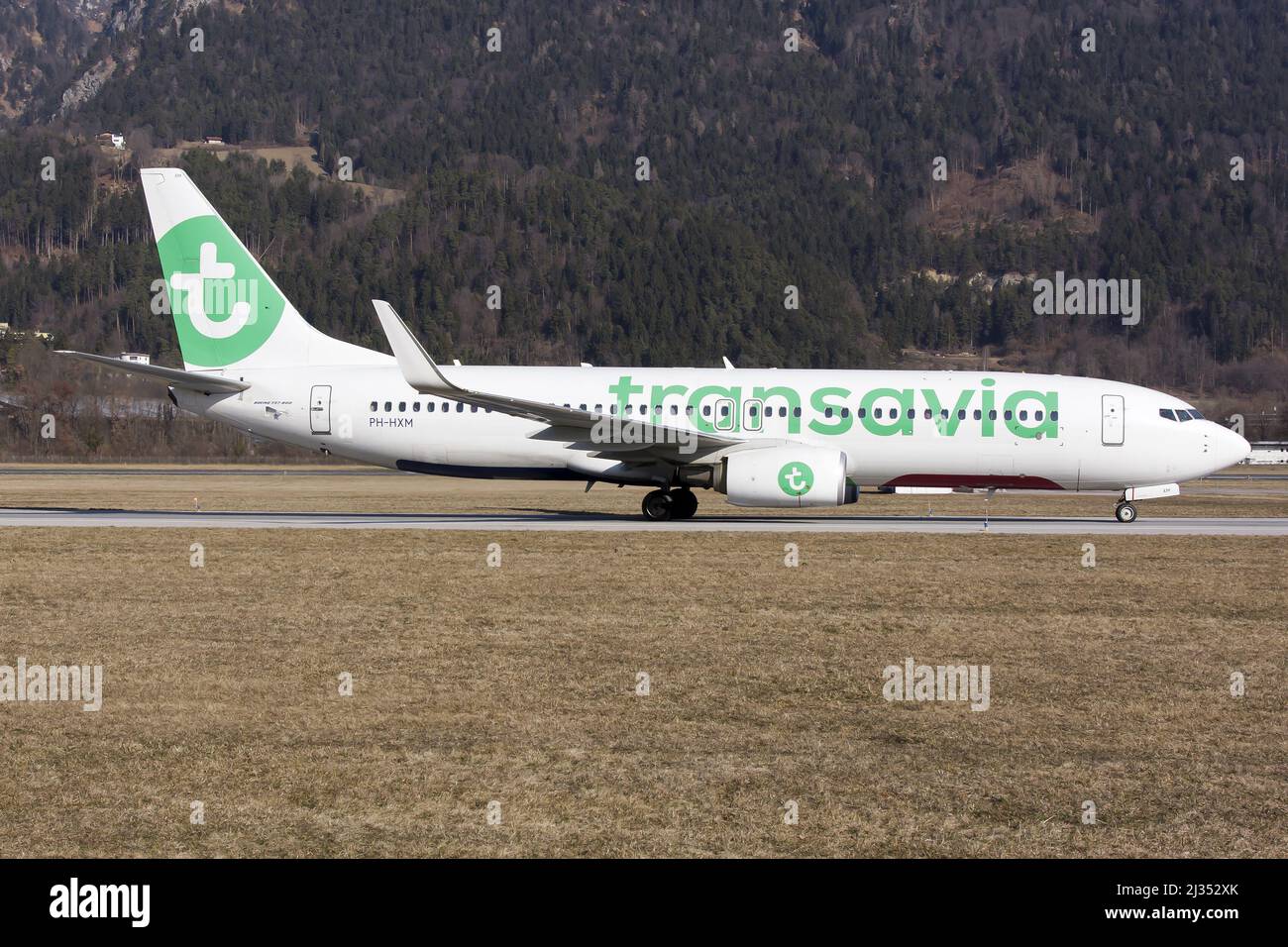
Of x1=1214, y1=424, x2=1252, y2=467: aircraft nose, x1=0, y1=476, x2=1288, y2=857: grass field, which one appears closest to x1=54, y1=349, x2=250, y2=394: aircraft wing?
x1=0, y1=476, x2=1288, y2=857: grass field

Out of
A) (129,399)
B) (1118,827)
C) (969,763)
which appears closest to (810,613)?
(969,763)

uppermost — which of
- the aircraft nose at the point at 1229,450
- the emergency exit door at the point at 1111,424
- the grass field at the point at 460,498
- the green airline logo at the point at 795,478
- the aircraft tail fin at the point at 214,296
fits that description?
the aircraft tail fin at the point at 214,296

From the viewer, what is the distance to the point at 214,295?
3428cm

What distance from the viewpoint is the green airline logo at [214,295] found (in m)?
34.2

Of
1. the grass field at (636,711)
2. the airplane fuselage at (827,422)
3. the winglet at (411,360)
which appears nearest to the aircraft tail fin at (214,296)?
the airplane fuselage at (827,422)

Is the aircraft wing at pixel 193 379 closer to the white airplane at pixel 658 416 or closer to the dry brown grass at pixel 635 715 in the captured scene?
the white airplane at pixel 658 416

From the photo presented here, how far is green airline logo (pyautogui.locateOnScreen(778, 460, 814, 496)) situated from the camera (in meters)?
30.0

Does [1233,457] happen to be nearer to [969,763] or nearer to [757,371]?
[757,371]

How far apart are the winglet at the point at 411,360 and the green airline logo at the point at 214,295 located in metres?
5.58

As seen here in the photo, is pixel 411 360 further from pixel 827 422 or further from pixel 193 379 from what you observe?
pixel 827 422

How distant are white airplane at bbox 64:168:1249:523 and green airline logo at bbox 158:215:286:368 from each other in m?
0.03

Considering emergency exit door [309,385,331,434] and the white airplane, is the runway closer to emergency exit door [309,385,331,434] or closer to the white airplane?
the white airplane
